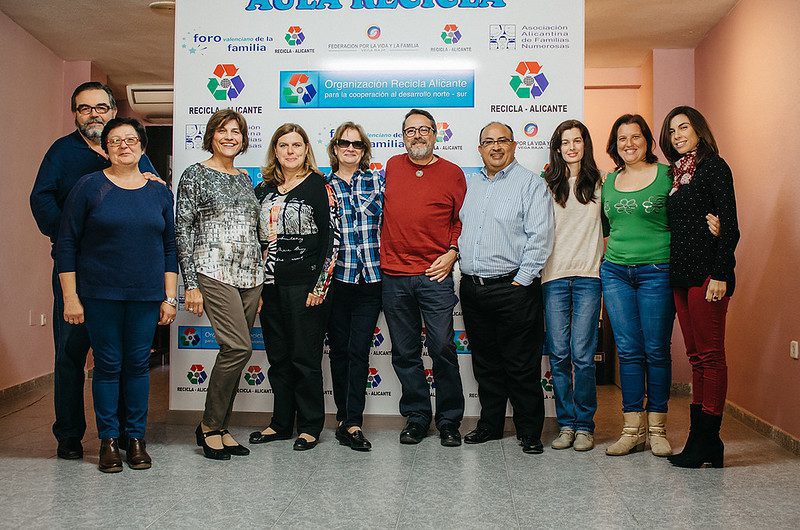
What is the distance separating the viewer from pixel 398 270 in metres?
3.59

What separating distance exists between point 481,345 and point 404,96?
143cm

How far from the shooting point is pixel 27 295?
562 centimetres

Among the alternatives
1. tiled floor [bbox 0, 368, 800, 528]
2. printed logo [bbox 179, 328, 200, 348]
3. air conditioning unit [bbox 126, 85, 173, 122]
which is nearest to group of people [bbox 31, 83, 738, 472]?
tiled floor [bbox 0, 368, 800, 528]

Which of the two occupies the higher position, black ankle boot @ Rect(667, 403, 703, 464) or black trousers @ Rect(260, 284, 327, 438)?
black trousers @ Rect(260, 284, 327, 438)

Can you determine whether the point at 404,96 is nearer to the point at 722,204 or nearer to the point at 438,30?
the point at 438,30

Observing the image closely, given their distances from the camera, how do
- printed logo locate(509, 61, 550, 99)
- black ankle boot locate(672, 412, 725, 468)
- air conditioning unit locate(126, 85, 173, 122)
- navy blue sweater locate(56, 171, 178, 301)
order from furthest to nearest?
air conditioning unit locate(126, 85, 173, 122)
printed logo locate(509, 61, 550, 99)
black ankle boot locate(672, 412, 725, 468)
navy blue sweater locate(56, 171, 178, 301)

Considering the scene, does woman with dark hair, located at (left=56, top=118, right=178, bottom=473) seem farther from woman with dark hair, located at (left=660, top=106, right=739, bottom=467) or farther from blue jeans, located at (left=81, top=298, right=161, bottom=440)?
woman with dark hair, located at (left=660, top=106, right=739, bottom=467)

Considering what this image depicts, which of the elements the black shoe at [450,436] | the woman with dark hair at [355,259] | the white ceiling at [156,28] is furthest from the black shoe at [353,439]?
the white ceiling at [156,28]

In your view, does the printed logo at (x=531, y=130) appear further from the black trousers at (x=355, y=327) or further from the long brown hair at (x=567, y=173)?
the black trousers at (x=355, y=327)

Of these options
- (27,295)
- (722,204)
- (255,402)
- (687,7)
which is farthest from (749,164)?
(27,295)

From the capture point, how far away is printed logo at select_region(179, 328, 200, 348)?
4133 mm

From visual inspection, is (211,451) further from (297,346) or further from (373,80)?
(373,80)

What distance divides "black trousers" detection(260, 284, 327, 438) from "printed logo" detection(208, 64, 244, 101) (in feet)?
4.12

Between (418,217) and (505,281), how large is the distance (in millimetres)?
516
